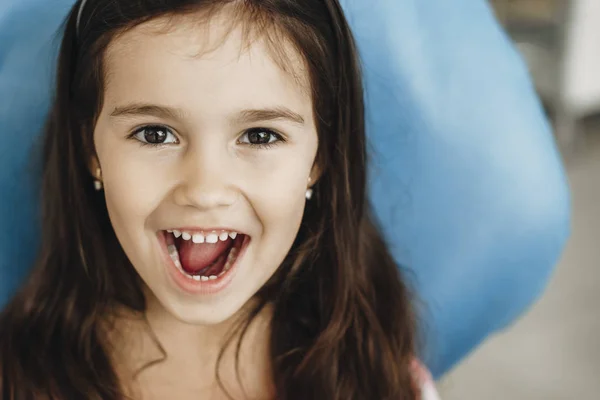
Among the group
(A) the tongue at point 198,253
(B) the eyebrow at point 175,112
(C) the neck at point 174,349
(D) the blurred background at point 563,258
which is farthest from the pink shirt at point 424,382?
(D) the blurred background at point 563,258

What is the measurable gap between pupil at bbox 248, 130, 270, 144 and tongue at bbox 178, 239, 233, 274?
130 millimetres

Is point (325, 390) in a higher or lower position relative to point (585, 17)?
lower

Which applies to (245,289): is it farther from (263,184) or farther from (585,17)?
(585,17)

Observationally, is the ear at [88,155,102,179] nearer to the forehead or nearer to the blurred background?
the forehead

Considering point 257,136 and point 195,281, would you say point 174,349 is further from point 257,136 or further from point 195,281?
point 257,136

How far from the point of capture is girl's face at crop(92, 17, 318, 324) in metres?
0.71

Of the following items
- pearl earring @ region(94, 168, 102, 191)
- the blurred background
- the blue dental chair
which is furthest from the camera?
the blurred background

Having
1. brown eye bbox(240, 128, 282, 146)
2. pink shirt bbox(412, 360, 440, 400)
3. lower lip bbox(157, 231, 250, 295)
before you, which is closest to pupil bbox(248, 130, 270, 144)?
brown eye bbox(240, 128, 282, 146)

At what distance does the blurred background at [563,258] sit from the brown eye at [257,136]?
3.19 ft

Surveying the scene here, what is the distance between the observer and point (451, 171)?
99cm

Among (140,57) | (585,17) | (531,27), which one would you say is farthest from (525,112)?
(531,27)

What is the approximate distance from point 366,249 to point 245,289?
21 cm

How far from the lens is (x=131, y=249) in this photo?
0.79 meters

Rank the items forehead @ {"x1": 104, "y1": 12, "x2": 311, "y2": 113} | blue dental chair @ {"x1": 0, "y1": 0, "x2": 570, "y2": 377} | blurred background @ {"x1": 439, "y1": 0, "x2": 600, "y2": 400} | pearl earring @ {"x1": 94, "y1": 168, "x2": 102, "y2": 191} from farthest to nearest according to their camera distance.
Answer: blurred background @ {"x1": 439, "y1": 0, "x2": 600, "y2": 400} → blue dental chair @ {"x1": 0, "y1": 0, "x2": 570, "y2": 377} → pearl earring @ {"x1": 94, "y1": 168, "x2": 102, "y2": 191} → forehead @ {"x1": 104, "y1": 12, "x2": 311, "y2": 113}
